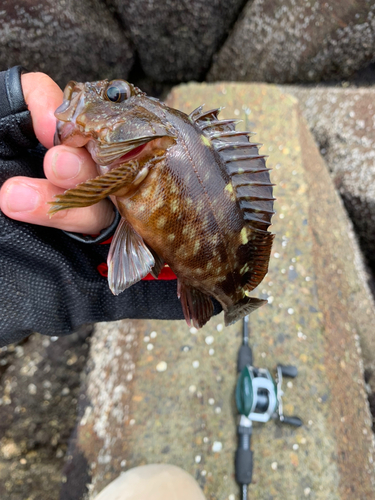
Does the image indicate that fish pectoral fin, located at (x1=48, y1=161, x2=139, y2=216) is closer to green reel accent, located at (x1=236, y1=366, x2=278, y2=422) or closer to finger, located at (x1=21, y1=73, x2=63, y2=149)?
finger, located at (x1=21, y1=73, x2=63, y2=149)

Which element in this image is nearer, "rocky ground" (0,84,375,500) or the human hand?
the human hand

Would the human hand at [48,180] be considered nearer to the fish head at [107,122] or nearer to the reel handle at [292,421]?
the fish head at [107,122]

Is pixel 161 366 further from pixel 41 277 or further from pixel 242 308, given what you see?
pixel 41 277

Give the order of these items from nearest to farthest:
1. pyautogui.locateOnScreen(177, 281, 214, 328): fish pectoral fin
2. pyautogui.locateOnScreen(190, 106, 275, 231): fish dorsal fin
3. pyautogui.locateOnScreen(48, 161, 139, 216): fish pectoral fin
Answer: pyautogui.locateOnScreen(48, 161, 139, 216): fish pectoral fin < pyautogui.locateOnScreen(190, 106, 275, 231): fish dorsal fin < pyautogui.locateOnScreen(177, 281, 214, 328): fish pectoral fin

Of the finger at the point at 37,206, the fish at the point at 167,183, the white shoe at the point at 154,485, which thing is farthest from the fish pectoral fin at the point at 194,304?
the white shoe at the point at 154,485

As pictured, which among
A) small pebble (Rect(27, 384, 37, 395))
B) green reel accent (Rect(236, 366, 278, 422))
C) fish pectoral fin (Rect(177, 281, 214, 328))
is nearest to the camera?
fish pectoral fin (Rect(177, 281, 214, 328))

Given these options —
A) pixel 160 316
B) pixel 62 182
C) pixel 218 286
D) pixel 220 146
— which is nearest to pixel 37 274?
pixel 62 182

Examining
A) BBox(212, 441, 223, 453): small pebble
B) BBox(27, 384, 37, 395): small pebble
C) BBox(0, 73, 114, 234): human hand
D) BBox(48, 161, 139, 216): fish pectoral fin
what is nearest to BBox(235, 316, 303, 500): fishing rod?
BBox(212, 441, 223, 453): small pebble

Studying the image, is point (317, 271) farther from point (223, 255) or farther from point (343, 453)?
point (223, 255)
